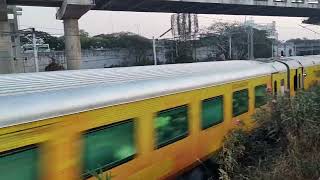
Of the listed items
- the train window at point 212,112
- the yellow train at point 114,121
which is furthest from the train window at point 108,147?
the train window at point 212,112

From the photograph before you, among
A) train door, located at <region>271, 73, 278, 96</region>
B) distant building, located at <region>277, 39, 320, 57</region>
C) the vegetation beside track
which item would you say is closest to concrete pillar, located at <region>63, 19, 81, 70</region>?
train door, located at <region>271, 73, 278, 96</region>

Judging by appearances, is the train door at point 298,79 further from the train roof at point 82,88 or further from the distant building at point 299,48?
the distant building at point 299,48

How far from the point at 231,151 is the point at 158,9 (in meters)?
42.7

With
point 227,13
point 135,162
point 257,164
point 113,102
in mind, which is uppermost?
point 227,13

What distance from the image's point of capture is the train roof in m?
3.71

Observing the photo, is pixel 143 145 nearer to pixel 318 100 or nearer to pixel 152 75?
pixel 152 75

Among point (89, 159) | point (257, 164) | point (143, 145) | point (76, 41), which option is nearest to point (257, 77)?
point (257, 164)

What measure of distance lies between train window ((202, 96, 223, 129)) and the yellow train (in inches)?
0.6

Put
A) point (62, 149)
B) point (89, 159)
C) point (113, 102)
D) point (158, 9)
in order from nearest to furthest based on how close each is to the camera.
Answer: point (62, 149) → point (89, 159) → point (113, 102) → point (158, 9)

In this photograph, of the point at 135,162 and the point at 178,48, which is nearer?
the point at 135,162

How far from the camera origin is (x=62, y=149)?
3.98 meters

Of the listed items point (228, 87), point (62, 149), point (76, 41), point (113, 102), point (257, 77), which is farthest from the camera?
point (76, 41)

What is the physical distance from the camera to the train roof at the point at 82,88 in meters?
3.71

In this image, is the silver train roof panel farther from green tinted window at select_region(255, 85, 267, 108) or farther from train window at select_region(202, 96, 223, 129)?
train window at select_region(202, 96, 223, 129)
